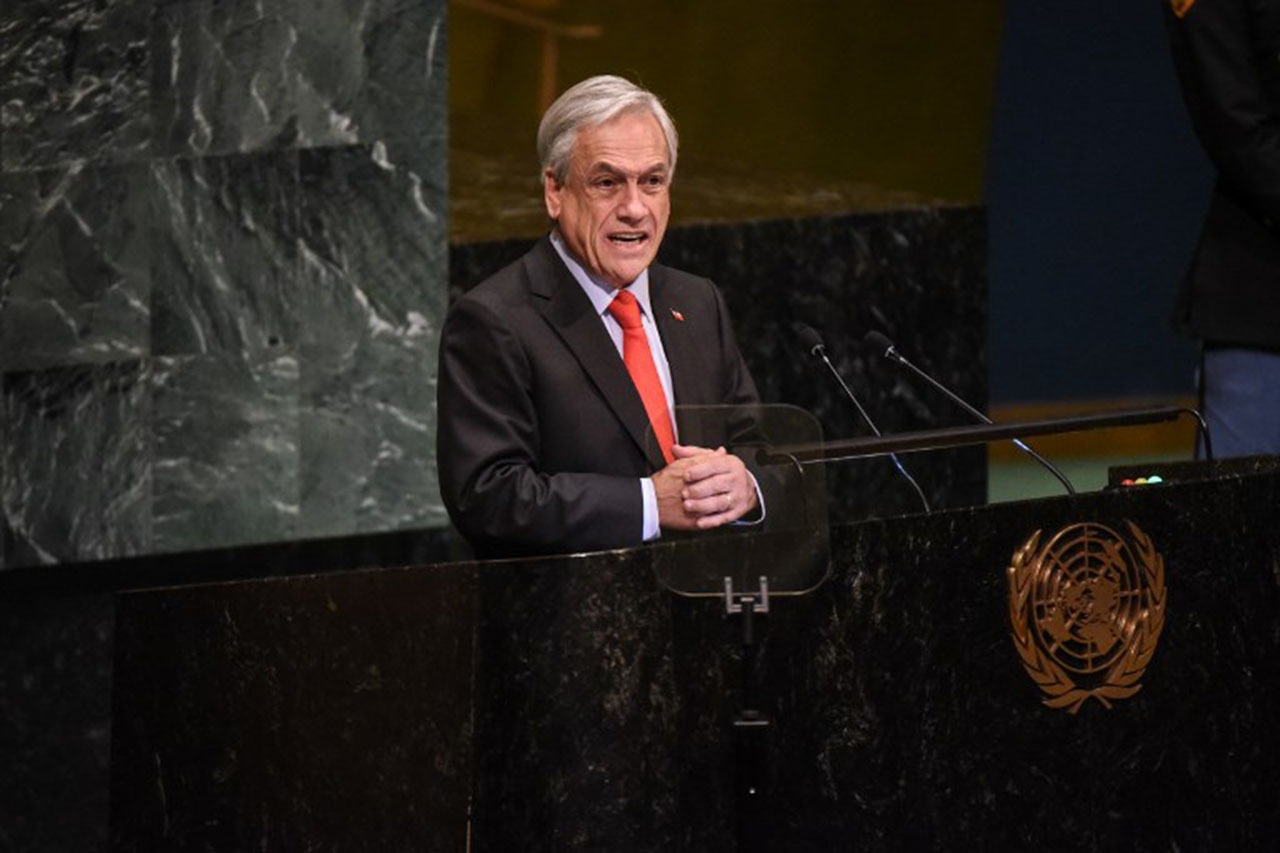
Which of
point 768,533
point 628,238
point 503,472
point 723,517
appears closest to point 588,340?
point 628,238

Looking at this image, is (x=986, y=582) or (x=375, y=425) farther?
(x=375, y=425)

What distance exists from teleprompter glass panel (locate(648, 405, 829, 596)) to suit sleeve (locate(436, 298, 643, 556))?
209 millimetres

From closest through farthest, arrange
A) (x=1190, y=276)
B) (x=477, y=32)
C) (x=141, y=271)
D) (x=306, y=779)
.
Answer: (x=306, y=779), (x=1190, y=276), (x=141, y=271), (x=477, y=32)

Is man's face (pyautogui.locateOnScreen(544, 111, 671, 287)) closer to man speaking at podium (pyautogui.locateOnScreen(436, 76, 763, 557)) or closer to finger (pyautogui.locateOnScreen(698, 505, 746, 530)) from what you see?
man speaking at podium (pyautogui.locateOnScreen(436, 76, 763, 557))

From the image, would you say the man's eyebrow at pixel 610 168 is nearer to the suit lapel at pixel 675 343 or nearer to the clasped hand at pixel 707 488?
the suit lapel at pixel 675 343

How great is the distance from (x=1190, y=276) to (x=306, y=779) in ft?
7.62

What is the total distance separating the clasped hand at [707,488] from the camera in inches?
127

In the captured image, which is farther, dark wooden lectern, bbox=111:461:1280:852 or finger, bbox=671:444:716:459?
finger, bbox=671:444:716:459

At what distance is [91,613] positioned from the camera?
5613mm

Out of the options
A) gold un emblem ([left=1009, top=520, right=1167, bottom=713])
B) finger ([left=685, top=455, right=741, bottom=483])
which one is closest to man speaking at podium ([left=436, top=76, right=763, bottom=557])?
finger ([left=685, top=455, right=741, bottom=483])

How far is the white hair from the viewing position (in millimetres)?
3668

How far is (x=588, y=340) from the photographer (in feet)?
12.1

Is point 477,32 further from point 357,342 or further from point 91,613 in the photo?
point 91,613

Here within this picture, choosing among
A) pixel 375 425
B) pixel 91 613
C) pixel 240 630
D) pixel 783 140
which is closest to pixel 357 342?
pixel 375 425
